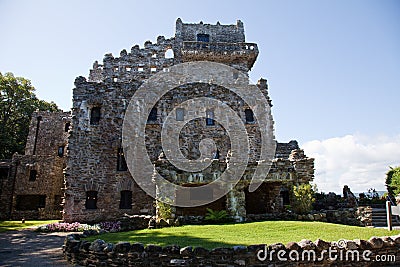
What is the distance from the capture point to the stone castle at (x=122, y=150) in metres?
15.1

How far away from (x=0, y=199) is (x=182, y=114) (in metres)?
18.8

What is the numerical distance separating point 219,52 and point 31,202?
22.4 metres

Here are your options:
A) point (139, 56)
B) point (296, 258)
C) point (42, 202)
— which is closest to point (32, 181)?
point (42, 202)

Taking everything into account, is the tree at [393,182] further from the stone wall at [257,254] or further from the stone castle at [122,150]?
the stone wall at [257,254]

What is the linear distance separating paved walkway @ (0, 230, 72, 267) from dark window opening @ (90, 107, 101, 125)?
834 cm

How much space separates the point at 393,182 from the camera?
22.9 metres

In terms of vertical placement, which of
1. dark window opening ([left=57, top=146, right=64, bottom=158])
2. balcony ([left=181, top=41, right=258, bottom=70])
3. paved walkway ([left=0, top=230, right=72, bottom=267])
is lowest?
paved walkway ([left=0, top=230, right=72, bottom=267])

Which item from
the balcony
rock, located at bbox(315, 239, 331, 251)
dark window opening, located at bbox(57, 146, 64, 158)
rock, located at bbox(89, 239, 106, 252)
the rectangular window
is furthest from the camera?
dark window opening, located at bbox(57, 146, 64, 158)

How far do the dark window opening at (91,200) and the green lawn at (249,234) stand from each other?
9.06 metres

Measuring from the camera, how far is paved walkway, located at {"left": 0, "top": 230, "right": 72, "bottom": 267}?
898 centimetres

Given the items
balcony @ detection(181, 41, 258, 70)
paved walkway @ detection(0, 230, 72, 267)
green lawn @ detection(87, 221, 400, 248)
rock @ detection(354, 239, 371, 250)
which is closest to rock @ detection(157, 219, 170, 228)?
green lawn @ detection(87, 221, 400, 248)

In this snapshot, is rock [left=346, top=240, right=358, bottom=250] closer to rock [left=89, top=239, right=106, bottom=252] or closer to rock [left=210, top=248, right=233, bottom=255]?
rock [left=210, top=248, right=233, bottom=255]

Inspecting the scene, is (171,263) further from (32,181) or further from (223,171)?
(32,181)

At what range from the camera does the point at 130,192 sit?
19.6 metres
